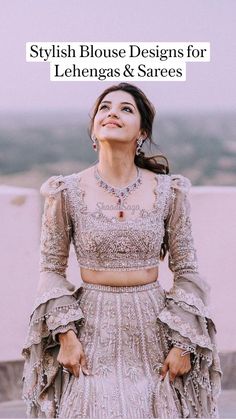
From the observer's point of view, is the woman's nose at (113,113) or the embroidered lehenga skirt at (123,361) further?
the woman's nose at (113,113)

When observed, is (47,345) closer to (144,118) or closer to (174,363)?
(174,363)

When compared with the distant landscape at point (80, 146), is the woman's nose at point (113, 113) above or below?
above

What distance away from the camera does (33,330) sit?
1942 millimetres

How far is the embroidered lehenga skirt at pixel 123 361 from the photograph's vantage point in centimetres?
183

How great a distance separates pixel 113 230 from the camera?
192cm

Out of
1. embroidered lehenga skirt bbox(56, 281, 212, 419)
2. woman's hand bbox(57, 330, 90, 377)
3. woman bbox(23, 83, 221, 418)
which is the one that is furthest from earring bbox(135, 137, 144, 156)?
woman's hand bbox(57, 330, 90, 377)

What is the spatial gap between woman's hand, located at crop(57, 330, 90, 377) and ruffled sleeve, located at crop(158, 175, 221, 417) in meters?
0.20

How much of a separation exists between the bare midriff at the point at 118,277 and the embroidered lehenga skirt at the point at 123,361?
0.04ft

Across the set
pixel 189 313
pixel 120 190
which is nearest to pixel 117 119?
pixel 120 190

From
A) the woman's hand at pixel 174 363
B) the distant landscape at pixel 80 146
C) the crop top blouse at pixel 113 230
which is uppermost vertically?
the distant landscape at pixel 80 146

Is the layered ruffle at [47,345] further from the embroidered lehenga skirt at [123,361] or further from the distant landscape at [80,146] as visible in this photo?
the distant landscape at [80,146]

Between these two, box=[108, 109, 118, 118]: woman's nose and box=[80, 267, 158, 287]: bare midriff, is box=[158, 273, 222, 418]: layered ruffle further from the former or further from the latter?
box=[108, 109, 118, 118]: woman's nose

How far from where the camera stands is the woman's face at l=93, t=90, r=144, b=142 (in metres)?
1.93

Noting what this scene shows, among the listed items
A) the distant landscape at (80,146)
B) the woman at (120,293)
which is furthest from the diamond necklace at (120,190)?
the distant landscape at (80,146)
